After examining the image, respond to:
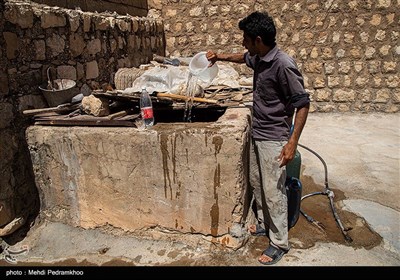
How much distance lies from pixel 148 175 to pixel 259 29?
1.47m

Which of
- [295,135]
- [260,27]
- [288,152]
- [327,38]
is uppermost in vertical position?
[327,38]

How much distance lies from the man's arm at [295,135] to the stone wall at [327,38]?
14.0ft

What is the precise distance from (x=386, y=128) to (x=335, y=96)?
116 centimetres

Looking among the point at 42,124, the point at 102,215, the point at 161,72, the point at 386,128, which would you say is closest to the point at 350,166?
the point at 386,128

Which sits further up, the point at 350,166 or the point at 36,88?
the point at 36,88

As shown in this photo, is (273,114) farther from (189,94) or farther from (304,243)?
(189,94)

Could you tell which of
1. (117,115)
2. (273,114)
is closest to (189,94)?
(117,115)

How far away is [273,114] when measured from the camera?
2461mm

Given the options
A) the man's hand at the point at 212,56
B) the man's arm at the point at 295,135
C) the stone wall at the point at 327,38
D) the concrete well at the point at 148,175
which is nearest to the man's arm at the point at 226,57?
the man's hand at the point at 212,56

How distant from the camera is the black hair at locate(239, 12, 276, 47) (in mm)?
2293

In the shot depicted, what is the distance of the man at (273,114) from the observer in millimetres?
2279

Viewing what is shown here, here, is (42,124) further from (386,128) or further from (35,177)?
(386,128)

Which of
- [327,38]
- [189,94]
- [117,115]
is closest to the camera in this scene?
[117,115]

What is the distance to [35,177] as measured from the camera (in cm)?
303
